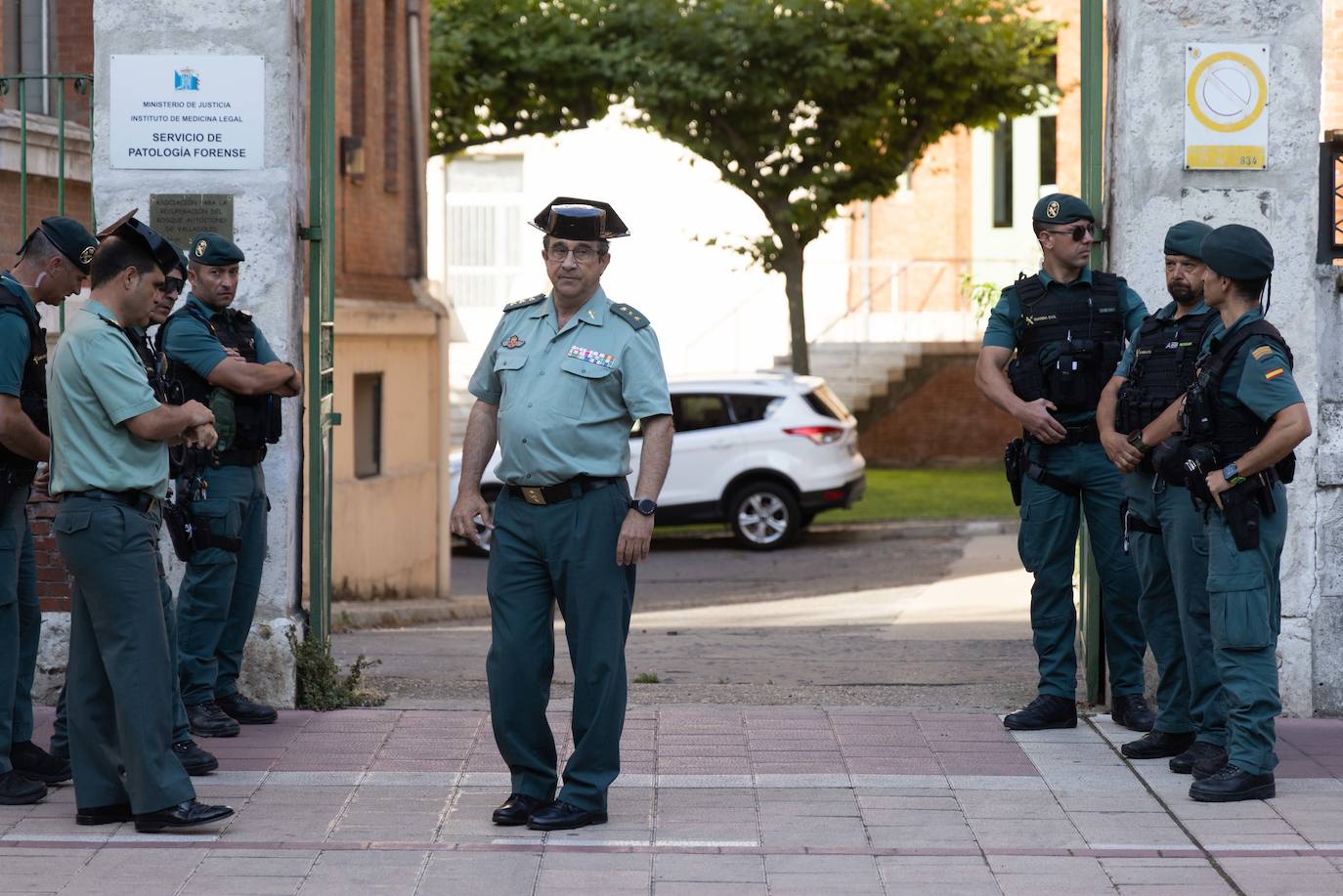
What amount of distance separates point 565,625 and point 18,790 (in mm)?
1897

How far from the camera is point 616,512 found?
5.54m

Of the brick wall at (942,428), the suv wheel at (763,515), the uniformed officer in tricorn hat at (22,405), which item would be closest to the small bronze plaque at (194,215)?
the uniformed officer in tricorn hat at (22,405)

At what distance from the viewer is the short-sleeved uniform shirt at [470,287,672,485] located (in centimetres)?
547

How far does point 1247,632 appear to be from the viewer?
5840 millimetres

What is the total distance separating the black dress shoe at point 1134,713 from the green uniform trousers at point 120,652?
3561 mm

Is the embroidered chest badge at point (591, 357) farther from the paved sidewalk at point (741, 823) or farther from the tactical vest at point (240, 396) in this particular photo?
the tactical vest at point (240, 396)

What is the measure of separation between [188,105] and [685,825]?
3716 millimetres

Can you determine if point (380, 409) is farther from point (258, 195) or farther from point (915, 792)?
point (915, 792)

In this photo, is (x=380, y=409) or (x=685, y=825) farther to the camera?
(x=380, y=409)

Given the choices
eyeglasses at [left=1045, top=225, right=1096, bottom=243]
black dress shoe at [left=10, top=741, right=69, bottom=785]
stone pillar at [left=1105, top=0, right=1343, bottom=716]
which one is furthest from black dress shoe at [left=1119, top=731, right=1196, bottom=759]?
black dress shoe at [left=10, top=741, right=69, bottom=785]

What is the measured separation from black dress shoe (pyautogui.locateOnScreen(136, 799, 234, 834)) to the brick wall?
2227 cm

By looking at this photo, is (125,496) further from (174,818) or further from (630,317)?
(630,317)

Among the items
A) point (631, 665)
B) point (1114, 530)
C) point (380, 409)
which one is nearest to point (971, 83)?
point (380, 409)

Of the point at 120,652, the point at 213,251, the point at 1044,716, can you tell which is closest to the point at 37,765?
the point at 120,652
